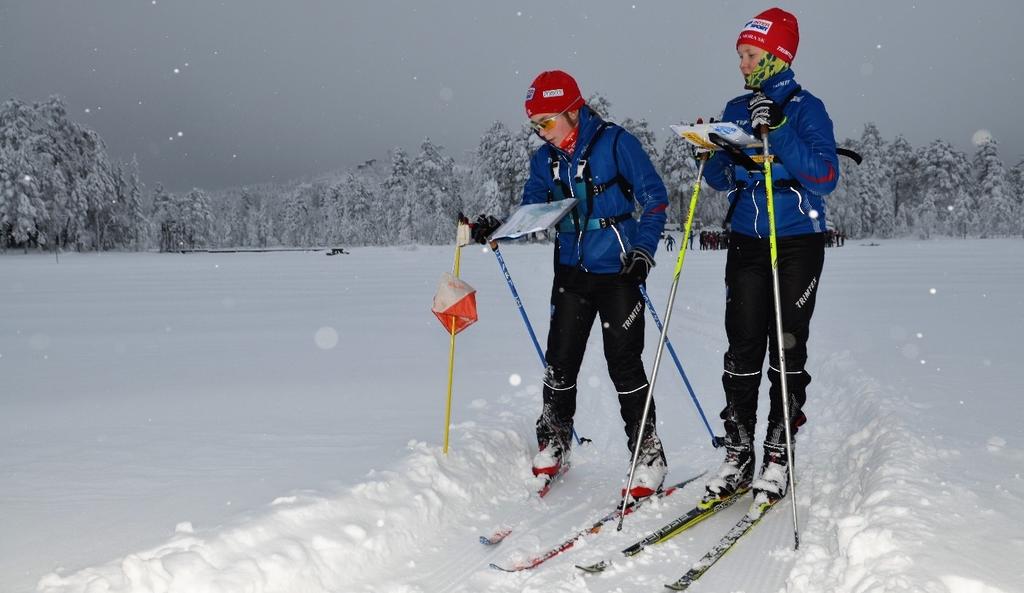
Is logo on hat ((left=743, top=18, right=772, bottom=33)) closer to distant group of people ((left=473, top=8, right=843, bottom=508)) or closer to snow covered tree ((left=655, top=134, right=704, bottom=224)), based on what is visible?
distant group of people ((left=473, top=8, right=843, bottom=508))

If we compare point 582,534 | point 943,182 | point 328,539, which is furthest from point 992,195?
point 328,539

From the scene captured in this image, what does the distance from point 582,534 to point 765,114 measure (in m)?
2.29

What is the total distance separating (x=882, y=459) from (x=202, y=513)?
11.9 feet

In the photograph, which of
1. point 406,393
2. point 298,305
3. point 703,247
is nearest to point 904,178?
point 703,247

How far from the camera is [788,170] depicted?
3547 millimetres

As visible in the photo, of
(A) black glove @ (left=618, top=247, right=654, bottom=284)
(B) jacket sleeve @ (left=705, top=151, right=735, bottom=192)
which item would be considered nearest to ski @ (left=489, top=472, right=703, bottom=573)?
(A) black glove @ (left=618, top=247, right=654, bottom=284)

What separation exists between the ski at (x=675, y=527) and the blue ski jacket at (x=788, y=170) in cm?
151

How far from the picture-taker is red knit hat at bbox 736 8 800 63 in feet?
11.3

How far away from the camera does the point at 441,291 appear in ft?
14.1

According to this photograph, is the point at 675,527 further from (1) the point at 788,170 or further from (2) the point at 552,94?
(2) the point at 552,94

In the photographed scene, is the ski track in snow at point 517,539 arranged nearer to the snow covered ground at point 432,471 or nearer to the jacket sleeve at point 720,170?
the snow covered ground at point 432,471

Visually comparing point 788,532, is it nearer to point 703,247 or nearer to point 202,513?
point 202,513

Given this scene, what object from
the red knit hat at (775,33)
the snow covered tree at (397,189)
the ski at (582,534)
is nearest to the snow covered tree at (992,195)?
the snow covered tree at (397,189)

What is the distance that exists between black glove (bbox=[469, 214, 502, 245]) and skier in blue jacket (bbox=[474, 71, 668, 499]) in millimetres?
486
